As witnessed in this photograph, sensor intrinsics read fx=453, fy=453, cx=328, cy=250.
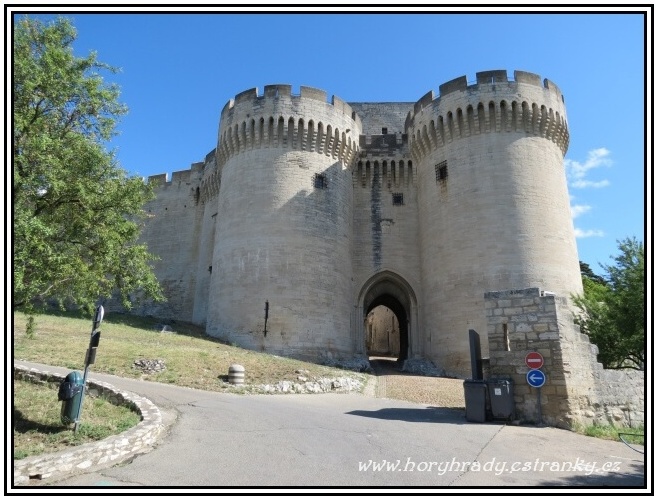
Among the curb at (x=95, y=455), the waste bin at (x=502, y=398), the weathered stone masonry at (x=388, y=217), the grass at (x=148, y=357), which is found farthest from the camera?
the weathered stone masonry at (x=388, y=217)

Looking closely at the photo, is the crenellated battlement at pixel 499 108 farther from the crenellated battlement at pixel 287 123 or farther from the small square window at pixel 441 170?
the crenellated battlement at pixel 287 123

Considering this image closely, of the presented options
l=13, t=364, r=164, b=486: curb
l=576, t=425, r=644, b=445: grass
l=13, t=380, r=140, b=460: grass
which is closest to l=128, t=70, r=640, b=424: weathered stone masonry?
l=576, t=425, r=644, b=445: grass

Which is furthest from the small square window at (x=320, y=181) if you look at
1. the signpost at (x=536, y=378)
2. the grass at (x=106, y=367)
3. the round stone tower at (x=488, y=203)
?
the signpost at (x=536, y=378)

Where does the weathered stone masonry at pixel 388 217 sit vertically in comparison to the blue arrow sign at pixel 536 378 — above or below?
above

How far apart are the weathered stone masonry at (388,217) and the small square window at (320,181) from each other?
7cm

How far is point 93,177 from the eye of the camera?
344 inches

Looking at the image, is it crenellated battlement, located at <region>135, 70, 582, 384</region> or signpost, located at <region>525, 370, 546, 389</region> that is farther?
crenellated battlement, located at <region>135, 70, 582, 384</region>

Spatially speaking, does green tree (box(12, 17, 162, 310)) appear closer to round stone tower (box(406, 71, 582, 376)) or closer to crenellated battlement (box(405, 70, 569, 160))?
round stone tower (box(406, 71, 582, 376))

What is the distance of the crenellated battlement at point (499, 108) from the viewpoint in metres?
21.5

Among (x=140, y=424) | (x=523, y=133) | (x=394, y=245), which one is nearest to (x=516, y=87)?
(x=523, y=133)

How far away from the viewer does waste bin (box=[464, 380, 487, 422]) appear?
28.2 feet

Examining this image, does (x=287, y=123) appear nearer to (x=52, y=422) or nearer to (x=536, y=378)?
(x=536, y=378)

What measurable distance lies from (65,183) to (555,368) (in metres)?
9.42

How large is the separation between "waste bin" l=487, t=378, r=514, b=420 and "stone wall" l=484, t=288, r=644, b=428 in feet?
0.84
